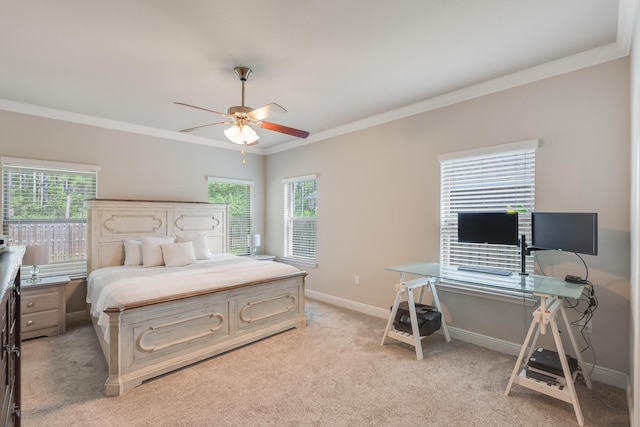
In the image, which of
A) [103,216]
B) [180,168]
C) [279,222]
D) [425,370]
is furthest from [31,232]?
[425,370]

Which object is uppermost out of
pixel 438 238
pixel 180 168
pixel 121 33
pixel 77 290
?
pixel 121 33

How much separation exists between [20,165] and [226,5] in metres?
3.44

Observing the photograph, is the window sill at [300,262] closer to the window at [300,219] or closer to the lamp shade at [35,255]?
the window at [300,219]

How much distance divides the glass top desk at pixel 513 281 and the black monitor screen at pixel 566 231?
0.28 meters

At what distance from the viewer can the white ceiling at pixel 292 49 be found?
2.00 m

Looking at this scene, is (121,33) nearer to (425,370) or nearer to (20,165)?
(20,165)

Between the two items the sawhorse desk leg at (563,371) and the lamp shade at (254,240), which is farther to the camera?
the lamp shade at (254,240)

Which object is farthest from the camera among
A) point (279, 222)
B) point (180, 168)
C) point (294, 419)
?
point (279, 222)

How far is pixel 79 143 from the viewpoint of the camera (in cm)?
398

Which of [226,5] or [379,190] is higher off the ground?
[226,5]

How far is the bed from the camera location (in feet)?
8.14

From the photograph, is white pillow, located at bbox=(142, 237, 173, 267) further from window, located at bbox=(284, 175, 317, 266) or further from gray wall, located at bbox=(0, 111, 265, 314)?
window, located at bbox=(284, 175, 317, 266)

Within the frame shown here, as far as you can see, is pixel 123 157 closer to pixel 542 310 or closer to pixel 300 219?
pixel 300 219

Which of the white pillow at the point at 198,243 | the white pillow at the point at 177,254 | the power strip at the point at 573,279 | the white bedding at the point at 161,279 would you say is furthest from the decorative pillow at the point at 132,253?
the power strip at the point at 573,279
